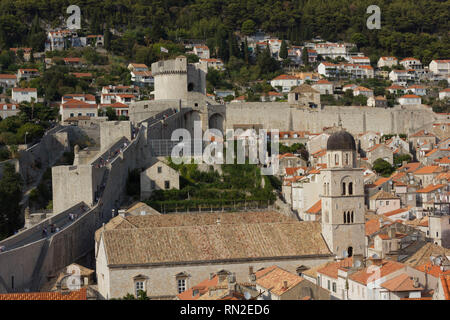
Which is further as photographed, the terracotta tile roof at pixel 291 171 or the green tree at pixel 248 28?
the green tree at pixel 248 28

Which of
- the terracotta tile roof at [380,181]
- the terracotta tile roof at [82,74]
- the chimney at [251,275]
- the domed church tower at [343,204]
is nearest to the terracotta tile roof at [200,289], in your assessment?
the chimney at [251,275]

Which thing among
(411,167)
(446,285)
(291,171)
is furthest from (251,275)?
(411,167)

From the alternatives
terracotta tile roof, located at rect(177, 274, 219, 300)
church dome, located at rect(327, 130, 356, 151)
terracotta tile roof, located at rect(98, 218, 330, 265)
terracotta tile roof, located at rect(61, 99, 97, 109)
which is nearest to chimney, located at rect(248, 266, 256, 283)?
terracotta tile roof, located at rect(98, 218, 330, 265)

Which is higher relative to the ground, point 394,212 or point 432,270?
point 432,270

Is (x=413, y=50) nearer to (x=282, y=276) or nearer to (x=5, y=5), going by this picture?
(x=5, y=5)

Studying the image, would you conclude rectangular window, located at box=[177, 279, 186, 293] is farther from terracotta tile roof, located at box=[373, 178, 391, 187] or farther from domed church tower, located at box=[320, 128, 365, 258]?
terracotta tile roof, located at box=[373, 178, 391, 187]

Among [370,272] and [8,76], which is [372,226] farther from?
[8,76]

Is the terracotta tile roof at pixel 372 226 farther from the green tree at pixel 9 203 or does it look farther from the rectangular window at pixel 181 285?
the green tree at pixel 9 203
